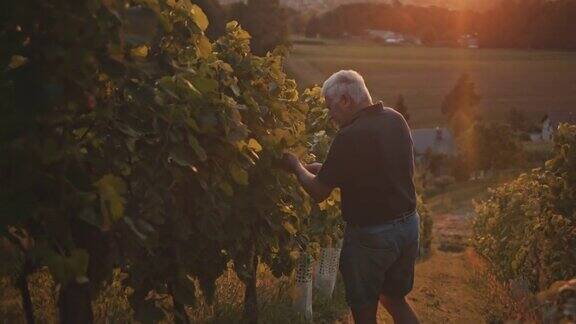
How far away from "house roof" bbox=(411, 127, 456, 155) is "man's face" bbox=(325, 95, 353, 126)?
48.0 metres

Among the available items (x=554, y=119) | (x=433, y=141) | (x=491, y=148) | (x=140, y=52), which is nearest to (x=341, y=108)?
(x=140, y=52)

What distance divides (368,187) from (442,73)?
64.8 metres

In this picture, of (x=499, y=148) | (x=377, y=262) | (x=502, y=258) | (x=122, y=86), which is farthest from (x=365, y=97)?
(x=499, y=148)

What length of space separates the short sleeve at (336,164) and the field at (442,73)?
4465 centimetres

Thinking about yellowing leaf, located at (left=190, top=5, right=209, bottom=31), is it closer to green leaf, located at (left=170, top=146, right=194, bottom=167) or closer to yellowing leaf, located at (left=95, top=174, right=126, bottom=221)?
green leaf, located at (left=170, top=146, right=194, bottom=167)

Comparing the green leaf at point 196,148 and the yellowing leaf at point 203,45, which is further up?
the yellowing leaf at point 203,45

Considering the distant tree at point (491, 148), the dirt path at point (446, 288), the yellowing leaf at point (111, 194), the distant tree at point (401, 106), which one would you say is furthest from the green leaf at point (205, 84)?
the distant tree at point (401, 106)

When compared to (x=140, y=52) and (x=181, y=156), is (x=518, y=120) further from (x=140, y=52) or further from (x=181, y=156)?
(x=140, y=52)

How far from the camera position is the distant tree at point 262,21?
144 feet

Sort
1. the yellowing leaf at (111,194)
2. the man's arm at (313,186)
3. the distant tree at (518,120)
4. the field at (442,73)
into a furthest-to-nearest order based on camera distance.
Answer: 1. the distant tree at (518,120)
2. the field at (442,73)
3. the man's arm at (313,186)
4. the yellowing leaf at (111,194)

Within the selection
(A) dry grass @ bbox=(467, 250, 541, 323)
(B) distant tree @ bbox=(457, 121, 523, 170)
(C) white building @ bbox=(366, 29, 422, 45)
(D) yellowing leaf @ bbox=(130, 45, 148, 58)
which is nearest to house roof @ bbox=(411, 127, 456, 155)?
(B) distant tree @ bbox=(457, 121, 523, 170)

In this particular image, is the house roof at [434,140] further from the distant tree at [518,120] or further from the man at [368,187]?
the man at [368,187]

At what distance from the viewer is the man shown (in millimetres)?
4328

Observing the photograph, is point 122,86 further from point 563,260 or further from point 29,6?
point 563,260
